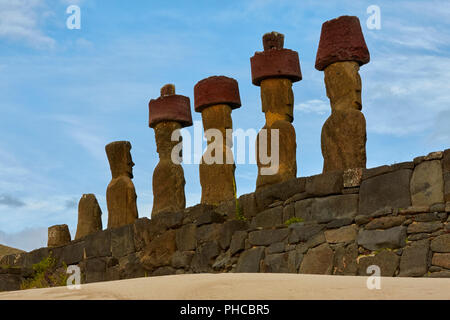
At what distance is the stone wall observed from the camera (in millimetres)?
8383

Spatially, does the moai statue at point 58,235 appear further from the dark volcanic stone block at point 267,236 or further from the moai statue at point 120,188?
the dark volcanic stone block at point 267,236

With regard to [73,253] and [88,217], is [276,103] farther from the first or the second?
[73,253]

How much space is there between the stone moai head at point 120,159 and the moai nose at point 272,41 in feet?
11.6

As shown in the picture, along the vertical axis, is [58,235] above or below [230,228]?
above

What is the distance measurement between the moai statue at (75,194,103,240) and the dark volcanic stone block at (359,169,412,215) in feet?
21.6

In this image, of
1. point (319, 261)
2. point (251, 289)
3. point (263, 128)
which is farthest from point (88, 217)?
point (251, 289)

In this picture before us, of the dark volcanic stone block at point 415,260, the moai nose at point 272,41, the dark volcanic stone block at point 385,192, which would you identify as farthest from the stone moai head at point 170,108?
the dark volcanic stone block at point 415,260

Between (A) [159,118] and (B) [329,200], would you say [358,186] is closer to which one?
(B) [329,200]

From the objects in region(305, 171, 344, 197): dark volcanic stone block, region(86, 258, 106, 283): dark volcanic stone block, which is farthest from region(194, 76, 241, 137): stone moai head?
region(86, 258, 106, 283): dark volcanic stone block

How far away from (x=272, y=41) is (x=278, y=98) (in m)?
0.88

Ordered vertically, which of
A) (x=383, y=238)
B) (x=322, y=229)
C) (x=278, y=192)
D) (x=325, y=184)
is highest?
(x=278, y=192)

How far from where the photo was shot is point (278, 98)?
1134 centimetres

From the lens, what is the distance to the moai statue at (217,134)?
462 inches
